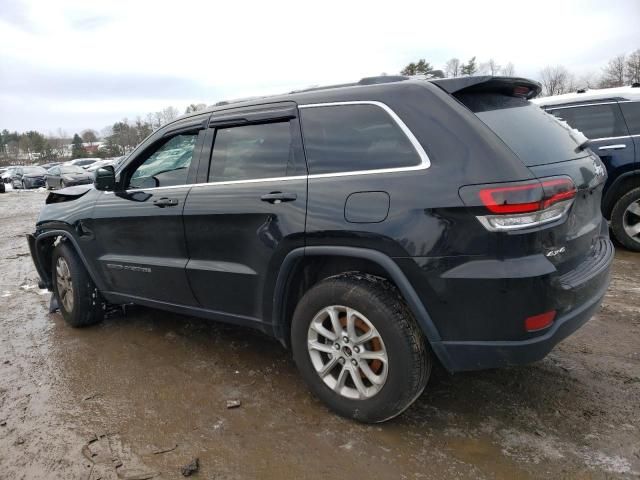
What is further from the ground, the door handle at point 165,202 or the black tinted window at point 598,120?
the black tinted window at point 598,120

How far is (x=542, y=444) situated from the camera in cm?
245

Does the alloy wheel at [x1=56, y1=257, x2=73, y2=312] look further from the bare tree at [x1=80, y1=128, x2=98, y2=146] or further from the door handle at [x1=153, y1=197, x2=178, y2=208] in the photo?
the bare tree at [x1=80, y1=128, x2=98, y2=146]

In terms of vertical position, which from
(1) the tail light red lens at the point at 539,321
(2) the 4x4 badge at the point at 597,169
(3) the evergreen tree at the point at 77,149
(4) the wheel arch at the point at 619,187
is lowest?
(1) the tail light red lens at the point at 539,321

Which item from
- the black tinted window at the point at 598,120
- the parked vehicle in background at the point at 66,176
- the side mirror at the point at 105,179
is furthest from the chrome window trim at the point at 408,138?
the parked vehicle in background at the point at 66,176

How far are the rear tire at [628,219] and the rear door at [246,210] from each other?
4844mm

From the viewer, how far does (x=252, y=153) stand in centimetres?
307

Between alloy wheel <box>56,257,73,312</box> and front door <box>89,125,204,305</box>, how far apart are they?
61cm

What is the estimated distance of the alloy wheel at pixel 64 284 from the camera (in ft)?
14.6

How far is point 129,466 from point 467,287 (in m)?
1.93

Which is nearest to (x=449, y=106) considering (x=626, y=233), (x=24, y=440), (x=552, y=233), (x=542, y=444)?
(x=552, y=233)

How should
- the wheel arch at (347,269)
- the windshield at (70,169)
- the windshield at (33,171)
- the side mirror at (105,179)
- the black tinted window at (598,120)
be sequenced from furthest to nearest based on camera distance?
the windshield at (33,171) → the windshield at (70,169) → the black tinted window at (598,120) → the side mirror at (105,179) → the wheel arch at (347,269)

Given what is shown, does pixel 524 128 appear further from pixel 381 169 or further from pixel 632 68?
pixel 632 68

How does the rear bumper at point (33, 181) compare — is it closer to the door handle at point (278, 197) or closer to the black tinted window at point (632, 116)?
the black tinted window at point (632, 116)

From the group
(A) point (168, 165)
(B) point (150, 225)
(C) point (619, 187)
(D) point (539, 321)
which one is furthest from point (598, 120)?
(B) point (150, 225)
